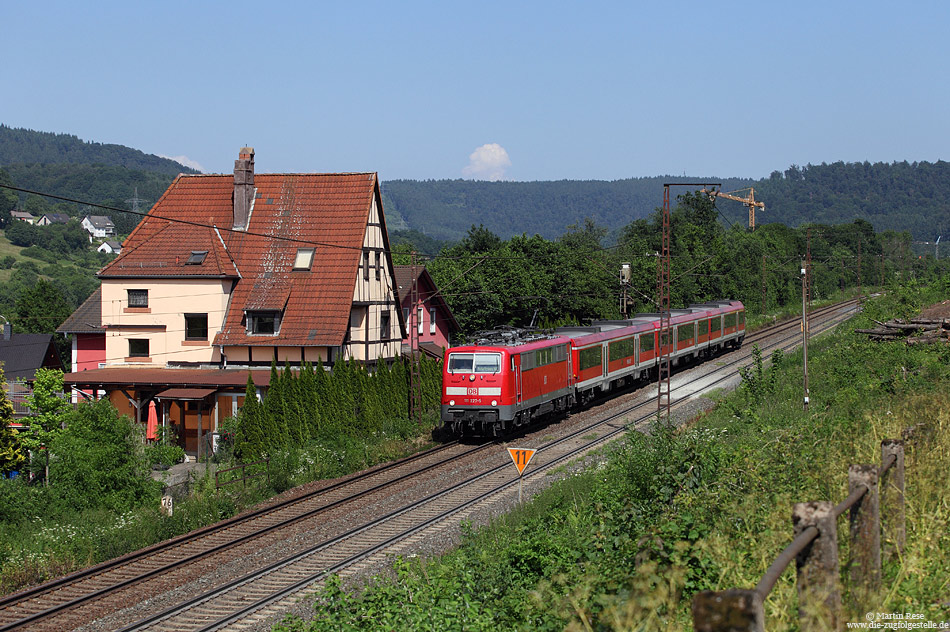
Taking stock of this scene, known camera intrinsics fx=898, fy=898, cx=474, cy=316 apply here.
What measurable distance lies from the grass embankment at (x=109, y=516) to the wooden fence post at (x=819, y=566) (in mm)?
A: 15299

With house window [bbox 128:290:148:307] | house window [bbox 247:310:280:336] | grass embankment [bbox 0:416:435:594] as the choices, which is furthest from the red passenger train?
house window [bbox 128:290:148:307]

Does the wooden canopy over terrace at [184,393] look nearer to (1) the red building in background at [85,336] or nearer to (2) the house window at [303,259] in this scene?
(2) the house window at [303,259]

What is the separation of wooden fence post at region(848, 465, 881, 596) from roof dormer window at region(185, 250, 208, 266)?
3546cm

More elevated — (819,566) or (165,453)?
(819,566)

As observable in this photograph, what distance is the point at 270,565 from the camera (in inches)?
645

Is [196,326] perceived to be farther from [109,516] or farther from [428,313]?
[109,516]

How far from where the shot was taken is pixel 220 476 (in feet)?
84.3

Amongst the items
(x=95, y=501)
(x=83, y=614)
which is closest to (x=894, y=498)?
(x=83, y=614)

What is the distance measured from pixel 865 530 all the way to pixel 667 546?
7.62ft

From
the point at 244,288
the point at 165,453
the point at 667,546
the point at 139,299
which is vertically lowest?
the point at 165,453

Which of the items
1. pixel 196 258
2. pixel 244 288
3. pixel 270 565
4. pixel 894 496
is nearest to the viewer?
pixel 894 496

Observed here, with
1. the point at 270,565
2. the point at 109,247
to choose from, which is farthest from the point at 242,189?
the point at 109,247

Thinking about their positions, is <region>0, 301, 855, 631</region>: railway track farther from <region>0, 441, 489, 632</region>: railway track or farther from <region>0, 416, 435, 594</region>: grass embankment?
<region>0, 416, 435, 594</region>: grass embankment

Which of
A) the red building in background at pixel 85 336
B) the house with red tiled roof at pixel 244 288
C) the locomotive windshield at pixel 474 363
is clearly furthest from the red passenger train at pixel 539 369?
the red building in background at pixel 85 336
